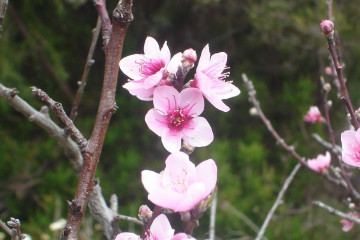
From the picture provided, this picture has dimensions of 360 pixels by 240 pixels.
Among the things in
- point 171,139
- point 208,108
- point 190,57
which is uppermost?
point 208,108

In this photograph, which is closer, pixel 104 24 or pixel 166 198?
pixel 166 198

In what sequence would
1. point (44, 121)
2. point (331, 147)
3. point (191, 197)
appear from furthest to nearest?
point (331, 147), point (44, 121), point (191, 197)

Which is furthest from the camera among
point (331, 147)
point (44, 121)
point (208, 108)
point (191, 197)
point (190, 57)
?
point (208, 108)

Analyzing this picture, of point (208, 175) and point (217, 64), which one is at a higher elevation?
point (217, 64)

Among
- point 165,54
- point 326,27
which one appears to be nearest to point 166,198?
point 165,54

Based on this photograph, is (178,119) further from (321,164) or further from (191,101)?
(321,164)

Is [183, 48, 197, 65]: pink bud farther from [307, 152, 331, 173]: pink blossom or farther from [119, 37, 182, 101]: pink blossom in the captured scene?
[307, 152, 331, 173]: pink blossom

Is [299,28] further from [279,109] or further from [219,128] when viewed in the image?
[219,128]

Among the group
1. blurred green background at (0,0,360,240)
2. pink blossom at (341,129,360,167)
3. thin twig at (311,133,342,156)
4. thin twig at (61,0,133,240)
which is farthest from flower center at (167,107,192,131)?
blurred green background at (0,0,360,240)
